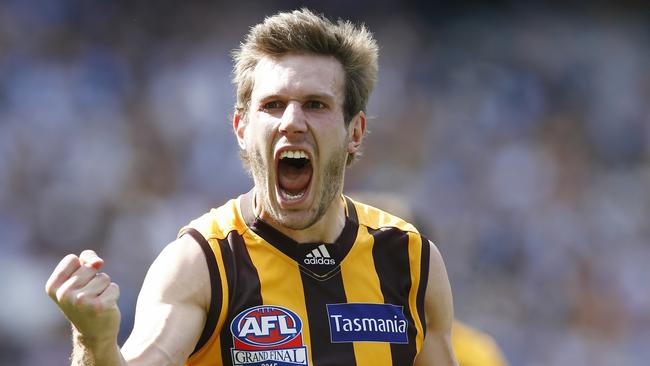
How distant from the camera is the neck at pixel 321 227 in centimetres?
368

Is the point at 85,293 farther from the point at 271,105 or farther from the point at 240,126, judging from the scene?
the point at 240,126

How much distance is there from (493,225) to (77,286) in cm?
711

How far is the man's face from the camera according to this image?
11.8 ft

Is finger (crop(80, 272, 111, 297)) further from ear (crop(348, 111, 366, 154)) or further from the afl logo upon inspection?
ear (crop(348, 111, 366, 154))

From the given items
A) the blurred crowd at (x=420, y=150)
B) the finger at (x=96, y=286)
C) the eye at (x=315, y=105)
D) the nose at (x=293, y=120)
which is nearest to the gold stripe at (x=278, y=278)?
the nose at (x=293, y=120)

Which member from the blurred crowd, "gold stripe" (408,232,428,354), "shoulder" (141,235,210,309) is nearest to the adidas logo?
"gold stripe" (408,232,428,354)

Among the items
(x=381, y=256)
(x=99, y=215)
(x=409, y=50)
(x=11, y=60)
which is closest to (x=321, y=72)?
(x=381, y=256)

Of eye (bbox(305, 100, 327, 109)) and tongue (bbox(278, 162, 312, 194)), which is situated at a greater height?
eye (bbox(305, 100, 327, 109))

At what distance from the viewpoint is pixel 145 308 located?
129 inches

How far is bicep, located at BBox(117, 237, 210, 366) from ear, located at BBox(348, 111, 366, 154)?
0.77 m

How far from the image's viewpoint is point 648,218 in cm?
997

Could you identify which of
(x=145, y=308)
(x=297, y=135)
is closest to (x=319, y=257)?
(x=297, y=135)

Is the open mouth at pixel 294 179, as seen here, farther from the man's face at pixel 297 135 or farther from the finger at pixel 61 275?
the finger at pixel 61 275

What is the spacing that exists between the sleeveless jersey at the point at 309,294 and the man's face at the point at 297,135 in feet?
0.37
